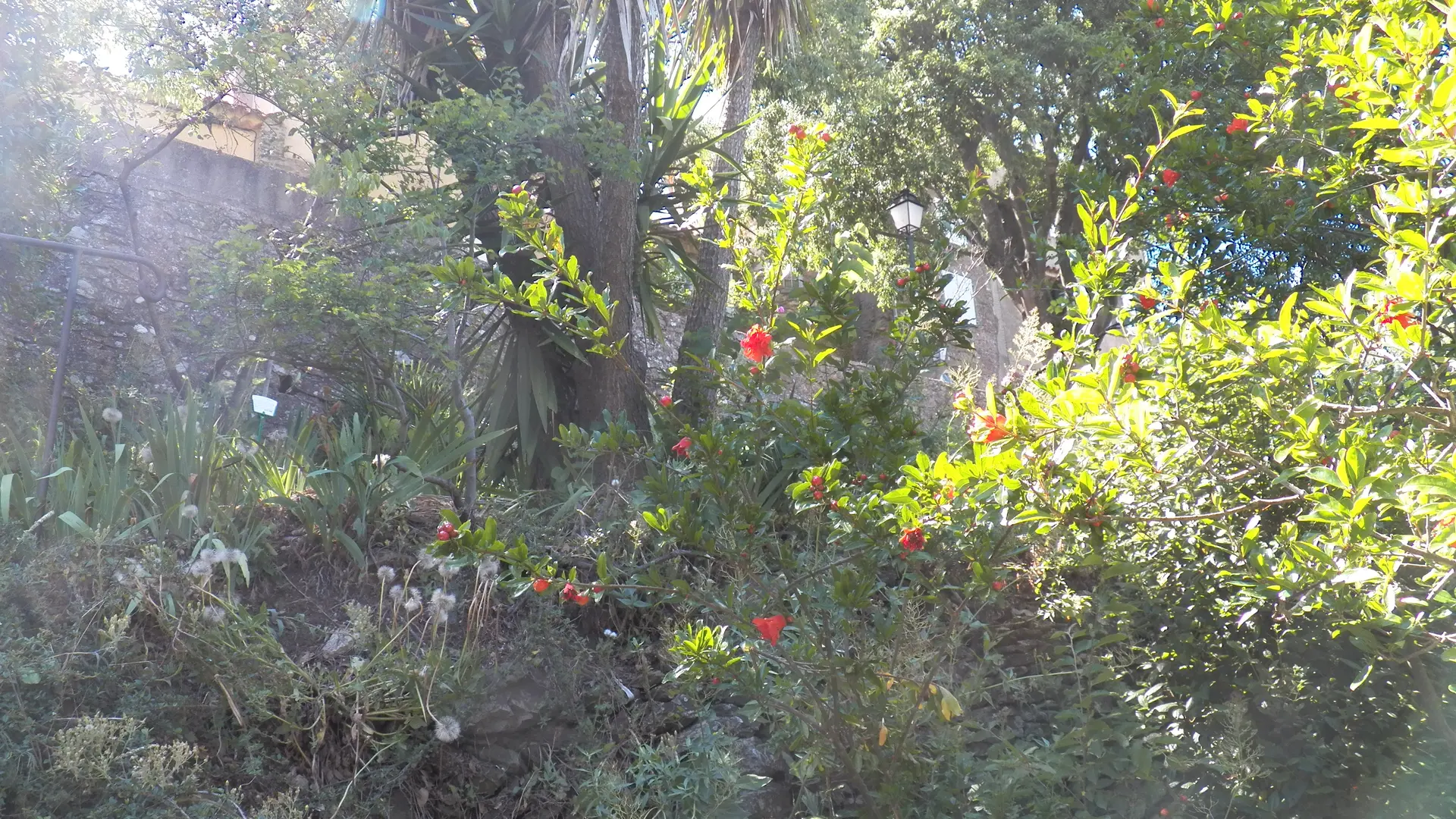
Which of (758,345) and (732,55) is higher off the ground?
(732,55)

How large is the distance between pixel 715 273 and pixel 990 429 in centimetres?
405

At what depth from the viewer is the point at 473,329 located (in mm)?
5285

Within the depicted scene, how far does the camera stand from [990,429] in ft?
6.22

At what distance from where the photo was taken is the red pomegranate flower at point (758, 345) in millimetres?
2453

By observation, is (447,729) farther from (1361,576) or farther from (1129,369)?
(1361,576)

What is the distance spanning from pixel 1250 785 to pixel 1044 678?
666mm

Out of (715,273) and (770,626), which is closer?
(770,626)

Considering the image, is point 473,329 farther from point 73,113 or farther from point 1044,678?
point 1044,678

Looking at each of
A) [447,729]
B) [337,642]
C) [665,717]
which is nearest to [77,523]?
[337,642]

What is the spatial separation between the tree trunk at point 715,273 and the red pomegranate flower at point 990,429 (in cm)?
234

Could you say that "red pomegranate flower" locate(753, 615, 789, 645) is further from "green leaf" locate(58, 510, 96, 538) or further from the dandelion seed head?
"green leaf" locate(58, 510, 96, 538)

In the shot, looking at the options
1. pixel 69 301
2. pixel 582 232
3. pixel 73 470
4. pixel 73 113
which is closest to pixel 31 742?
pixel 73 470

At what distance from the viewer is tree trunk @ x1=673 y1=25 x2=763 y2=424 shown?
184 inches

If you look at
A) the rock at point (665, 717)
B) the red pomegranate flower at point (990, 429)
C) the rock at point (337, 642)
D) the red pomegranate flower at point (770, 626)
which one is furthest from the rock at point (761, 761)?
the red pomegranate flower at point (990, 429)
